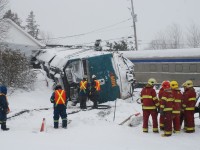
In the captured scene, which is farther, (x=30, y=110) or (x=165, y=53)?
(x=165, y=53)

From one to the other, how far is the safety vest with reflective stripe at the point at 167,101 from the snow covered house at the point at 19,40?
1627 cm

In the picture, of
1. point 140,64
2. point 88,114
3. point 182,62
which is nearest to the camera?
point 88,114

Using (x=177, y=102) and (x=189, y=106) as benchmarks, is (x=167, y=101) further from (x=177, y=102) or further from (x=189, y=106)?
(x=189, y=106)

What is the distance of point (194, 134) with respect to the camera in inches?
420

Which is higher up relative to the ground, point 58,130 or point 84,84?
point 84,84

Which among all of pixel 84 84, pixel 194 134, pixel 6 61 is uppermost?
pixel 6 61

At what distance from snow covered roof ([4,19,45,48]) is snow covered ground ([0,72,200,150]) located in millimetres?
12394

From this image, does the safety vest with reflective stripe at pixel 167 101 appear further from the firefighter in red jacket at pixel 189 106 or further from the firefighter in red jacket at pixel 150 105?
the firefighter in red jacket at pixel 189 106

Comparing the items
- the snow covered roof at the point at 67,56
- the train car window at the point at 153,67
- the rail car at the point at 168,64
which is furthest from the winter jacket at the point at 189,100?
the train car window at the point at 153,67

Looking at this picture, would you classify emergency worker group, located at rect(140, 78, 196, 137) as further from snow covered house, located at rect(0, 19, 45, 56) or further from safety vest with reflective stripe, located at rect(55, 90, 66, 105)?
snow covered house, located at rect(0, 19, 45, 56)

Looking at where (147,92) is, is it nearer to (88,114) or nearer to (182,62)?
(88,114)

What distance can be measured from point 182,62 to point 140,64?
3.77 meters

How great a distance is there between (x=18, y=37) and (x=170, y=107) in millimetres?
19337

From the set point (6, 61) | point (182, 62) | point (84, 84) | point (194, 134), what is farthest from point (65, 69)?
point (182, 62)
